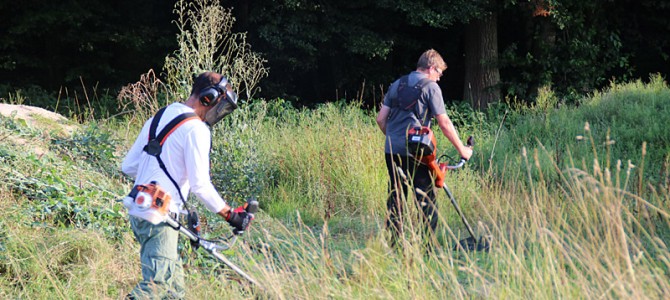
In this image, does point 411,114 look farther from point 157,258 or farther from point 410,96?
point 157,258

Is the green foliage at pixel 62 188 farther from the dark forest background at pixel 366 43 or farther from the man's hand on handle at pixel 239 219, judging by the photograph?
the dark forest background at pixel 366 43

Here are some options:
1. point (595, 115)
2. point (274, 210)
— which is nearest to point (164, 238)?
point (274, 210)

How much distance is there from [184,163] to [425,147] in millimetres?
2213

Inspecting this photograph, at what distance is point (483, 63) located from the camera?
1792 cm

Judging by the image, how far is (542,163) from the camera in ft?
32.9

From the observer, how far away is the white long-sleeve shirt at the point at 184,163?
4.34m

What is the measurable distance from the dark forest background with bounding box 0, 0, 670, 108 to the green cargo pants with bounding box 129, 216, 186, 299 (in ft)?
41.0

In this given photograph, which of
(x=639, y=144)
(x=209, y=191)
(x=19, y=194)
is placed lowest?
(x=639, y=144)

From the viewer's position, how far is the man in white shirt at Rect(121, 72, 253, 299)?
14.3 feet

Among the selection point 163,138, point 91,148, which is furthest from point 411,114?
point 91,148

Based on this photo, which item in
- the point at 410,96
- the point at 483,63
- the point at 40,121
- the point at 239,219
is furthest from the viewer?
the point at 483,63

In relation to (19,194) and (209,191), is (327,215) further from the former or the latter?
(209,191)

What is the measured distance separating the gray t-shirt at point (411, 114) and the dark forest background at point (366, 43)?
33.7ft

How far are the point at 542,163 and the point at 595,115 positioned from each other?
3.42 meters
